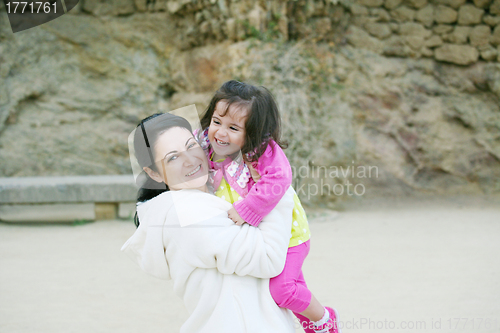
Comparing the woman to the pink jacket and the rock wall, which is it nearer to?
the pink jacket

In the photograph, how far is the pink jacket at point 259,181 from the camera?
4.69ft

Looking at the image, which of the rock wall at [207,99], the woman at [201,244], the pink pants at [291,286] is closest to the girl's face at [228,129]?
the woman at [201,244]

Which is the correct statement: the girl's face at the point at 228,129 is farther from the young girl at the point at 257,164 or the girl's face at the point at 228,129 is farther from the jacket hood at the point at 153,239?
the jacket hood at the point at 153,239

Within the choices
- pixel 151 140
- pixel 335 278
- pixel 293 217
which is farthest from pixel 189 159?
pixel 335 278

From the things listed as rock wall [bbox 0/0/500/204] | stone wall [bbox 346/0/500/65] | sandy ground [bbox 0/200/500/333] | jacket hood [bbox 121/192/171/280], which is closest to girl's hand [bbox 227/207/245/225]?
jacket hood [bbox 121/192/171/280]

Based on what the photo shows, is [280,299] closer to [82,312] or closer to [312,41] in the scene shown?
[82,312]

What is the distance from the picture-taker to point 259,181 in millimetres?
1509

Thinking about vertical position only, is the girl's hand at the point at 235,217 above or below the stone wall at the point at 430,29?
below

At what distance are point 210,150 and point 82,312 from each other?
1.62 m

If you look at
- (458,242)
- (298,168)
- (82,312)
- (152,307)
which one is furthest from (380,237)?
(82,312)

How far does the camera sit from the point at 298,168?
15.6 ft

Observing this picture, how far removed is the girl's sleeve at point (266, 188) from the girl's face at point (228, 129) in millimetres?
123

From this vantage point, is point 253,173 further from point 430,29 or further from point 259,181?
point 430,29

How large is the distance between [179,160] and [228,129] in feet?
0.77
